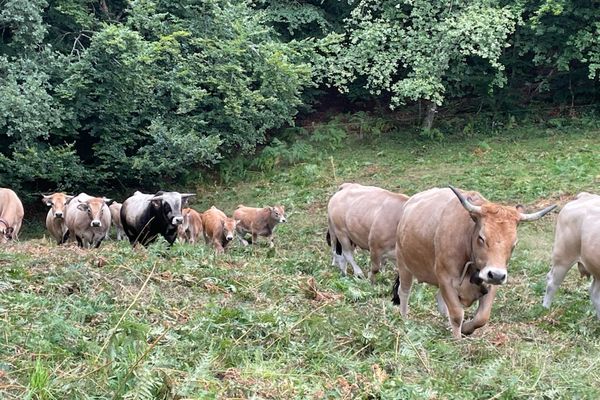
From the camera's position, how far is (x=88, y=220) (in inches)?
597

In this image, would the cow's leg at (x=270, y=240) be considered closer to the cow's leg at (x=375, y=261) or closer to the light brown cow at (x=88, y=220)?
the light brown cow at (x=88, y=220)

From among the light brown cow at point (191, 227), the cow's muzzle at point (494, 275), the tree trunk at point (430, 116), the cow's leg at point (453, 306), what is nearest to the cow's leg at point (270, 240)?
the light brown cow at point (191, 227)

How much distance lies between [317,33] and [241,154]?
5945 mm

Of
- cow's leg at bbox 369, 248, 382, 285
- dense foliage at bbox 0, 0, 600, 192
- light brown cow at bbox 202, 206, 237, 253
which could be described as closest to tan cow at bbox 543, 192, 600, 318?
cow's leg at bbox 369, 248, 382, 285

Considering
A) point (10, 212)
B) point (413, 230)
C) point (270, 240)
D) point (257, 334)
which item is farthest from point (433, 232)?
point (10, 212)

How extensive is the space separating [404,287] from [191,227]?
8440mm

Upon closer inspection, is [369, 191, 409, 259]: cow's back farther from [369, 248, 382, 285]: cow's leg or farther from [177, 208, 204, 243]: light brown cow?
[177, 208, 204, 243]: light brown cow

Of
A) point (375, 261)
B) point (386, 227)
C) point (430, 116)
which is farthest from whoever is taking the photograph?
point (430, 116)

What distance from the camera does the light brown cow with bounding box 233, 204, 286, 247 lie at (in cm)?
1739

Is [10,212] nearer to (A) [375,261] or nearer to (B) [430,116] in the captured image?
(A) [375,261]

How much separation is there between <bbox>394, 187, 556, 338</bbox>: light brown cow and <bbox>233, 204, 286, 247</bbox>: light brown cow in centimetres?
885

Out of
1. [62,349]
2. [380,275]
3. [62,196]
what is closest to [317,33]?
[62,196]

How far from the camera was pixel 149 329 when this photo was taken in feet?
19.1

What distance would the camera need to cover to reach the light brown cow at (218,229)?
52.5 ft
